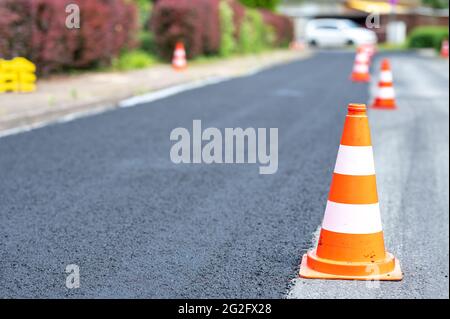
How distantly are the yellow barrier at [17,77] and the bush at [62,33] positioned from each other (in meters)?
0.81

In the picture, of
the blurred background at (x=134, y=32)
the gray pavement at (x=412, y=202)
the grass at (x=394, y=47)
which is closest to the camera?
the gray pavement at (x=412, y=202)

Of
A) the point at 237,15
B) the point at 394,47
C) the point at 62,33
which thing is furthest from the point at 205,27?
the point at 394,47

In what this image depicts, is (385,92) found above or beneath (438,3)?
beneath

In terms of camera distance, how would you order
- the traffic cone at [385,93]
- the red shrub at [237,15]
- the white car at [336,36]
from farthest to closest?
1. the white car at [336,36]
2. the red shrub at [237,15]
3. the traffic cone at [385,93]

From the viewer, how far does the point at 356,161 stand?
4.21 metres

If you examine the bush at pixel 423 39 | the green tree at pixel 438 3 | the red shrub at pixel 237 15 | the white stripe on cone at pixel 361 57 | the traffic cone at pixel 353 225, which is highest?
the green tree at pixel 438 3

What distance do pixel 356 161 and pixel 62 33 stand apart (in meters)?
12.3

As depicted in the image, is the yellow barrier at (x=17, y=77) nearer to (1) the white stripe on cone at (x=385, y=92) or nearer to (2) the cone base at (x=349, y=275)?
(1) the white stripe on cone at (x=385, y=92)

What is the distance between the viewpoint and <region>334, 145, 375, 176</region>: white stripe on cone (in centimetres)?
421

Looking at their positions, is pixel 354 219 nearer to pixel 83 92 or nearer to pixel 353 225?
pixel 353 225

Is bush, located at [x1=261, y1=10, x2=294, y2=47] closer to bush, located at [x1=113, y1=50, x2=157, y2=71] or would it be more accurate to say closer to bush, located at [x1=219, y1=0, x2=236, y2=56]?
bush, located at [x1=219, y1=0, x2=236, y2=56]

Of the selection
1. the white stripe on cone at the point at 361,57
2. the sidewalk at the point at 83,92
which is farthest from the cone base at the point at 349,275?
the white stripe on cone at the point at 361,57

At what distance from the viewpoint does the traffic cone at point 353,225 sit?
13.4 feet

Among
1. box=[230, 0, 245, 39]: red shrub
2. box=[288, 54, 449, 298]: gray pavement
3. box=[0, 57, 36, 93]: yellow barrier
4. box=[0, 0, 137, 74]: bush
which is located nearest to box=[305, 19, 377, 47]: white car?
box=[230, 0, 245, 39]: red shrub
